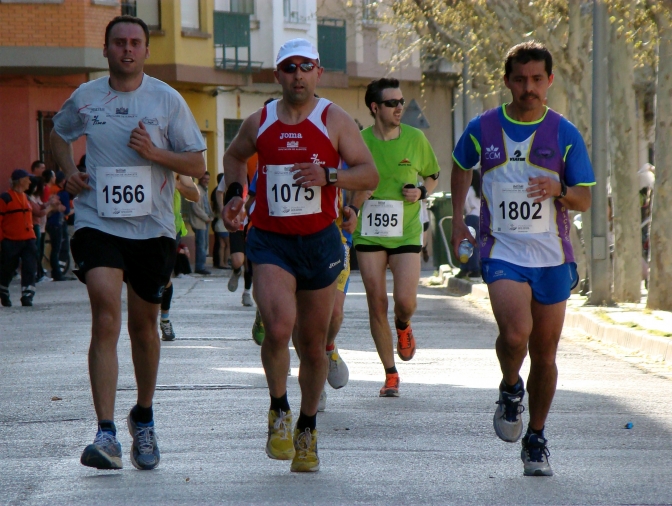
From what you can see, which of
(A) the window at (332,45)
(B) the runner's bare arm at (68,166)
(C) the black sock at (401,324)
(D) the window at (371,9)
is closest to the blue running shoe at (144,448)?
(B) the runner's bare arm at (68,166)

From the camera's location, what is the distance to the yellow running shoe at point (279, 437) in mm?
6777

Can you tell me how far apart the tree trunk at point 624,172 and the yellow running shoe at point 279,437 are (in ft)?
40.0

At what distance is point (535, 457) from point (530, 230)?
1060 millimetres

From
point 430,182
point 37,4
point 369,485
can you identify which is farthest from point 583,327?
point 37,4

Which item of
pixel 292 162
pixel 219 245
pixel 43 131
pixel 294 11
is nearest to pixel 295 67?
pixel 292 162

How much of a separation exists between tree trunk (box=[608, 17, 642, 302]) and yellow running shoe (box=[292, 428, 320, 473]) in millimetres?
12115

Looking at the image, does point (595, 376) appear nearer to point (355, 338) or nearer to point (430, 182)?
point (430, 182)

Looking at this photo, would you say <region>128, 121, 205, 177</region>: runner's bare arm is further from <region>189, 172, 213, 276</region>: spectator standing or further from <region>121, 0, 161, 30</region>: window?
<region>121, 0, 161, 30</region>: window

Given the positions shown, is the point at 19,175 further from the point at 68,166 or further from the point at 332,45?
the point at 332,45

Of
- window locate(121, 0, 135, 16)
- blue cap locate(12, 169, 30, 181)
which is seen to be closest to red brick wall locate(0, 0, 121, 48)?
window locate(121, 0, 135, 16)

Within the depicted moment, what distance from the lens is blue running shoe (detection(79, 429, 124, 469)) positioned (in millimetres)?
6605

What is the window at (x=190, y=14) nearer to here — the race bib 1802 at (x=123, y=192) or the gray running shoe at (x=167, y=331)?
the gray running shoe at (x=167, y=331)

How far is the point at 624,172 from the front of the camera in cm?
1842

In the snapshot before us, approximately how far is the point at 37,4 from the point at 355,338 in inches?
621
